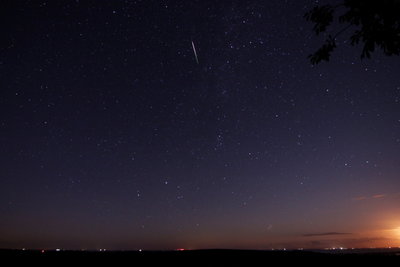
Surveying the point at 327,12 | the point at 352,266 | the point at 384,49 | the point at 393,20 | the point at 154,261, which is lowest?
the point at 352,266

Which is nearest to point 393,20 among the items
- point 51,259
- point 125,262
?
point 125,262

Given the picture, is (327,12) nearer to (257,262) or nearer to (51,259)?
(257,262)

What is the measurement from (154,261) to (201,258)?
8.26 feet

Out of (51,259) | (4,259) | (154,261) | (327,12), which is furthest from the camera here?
(154,261)

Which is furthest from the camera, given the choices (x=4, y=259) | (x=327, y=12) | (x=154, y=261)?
(x=154, y=261)

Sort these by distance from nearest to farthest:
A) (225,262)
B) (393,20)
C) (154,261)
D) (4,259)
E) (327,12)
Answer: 1. (393,20)
2. (327,12)
3. (4,259)
4. (154,261)
5. (225,262)

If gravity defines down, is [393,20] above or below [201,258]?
above

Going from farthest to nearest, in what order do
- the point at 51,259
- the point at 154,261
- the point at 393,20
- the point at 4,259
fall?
the point at 154,261 < the point at 51,259 < the point at 4,259 < the point at 393,20

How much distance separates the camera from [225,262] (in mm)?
13812

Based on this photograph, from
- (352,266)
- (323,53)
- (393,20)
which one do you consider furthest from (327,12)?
(352,266)

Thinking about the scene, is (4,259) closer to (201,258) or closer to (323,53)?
(201,258)

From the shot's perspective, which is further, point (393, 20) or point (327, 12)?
point (327, 12)

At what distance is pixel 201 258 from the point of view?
47.2 feet

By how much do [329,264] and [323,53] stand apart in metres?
9.99
